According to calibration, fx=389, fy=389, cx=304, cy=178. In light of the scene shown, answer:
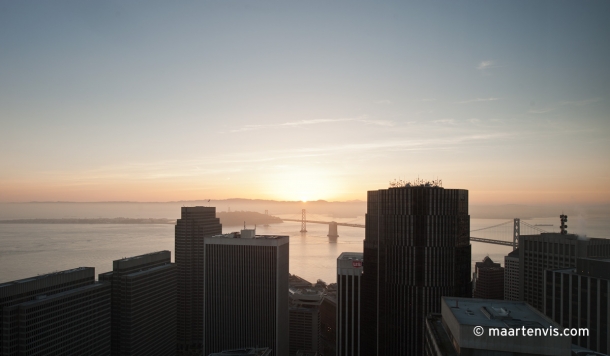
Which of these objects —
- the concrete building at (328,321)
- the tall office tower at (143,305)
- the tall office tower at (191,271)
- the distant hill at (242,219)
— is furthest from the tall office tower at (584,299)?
the distant hill at (242,219)

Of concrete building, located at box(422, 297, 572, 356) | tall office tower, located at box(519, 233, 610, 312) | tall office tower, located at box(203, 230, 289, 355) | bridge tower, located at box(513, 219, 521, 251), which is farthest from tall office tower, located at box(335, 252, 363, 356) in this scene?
bridge tower, located at box(513, 219, 521, 251)

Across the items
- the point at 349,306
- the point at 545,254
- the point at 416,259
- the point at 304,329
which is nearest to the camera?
the point at 416,259

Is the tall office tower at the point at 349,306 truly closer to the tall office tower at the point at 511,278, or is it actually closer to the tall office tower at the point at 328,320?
the tall office tower at the point at 328,320

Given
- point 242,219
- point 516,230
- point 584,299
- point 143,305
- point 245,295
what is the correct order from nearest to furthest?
point 584,299 < point 143,305 < point 245,295 < point 516,230 < point 242,219

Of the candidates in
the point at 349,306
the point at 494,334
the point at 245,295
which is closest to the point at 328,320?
the point at 245,295

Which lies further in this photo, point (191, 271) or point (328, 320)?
point (328, 320)

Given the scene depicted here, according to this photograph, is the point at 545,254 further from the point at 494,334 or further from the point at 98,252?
the point at 98,252
